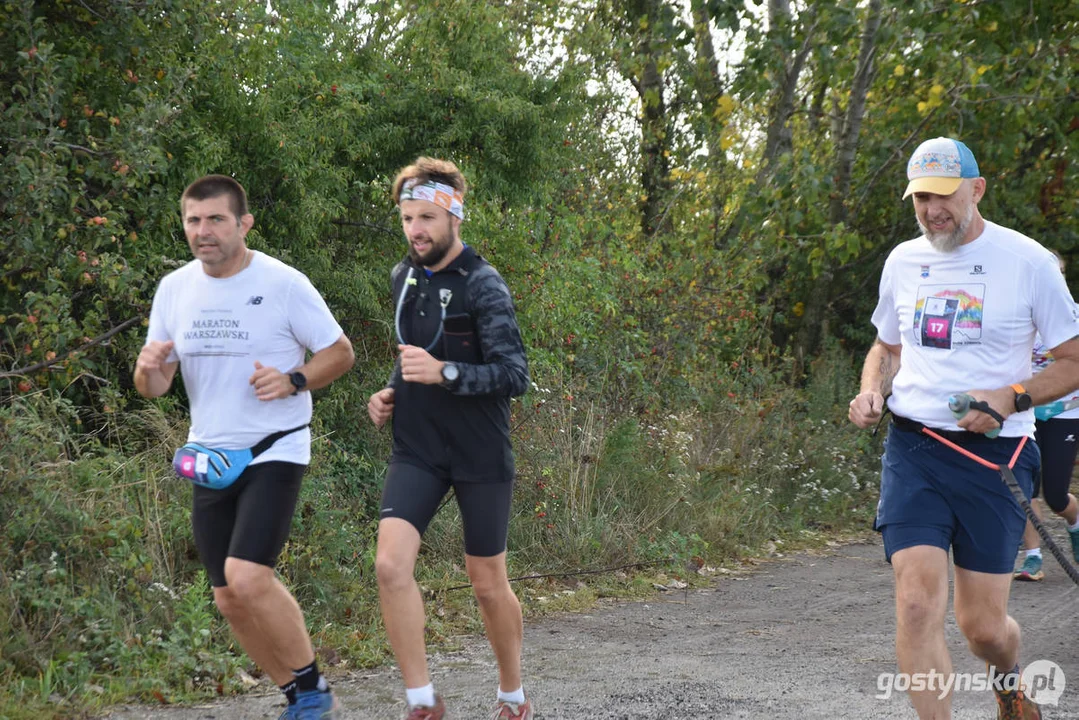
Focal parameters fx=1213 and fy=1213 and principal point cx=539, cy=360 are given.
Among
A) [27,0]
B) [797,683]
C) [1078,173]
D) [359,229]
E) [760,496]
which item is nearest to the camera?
[797,683]

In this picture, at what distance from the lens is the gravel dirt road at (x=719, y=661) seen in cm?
571

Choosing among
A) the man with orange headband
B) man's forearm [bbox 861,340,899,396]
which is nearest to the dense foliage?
the man with orange headband

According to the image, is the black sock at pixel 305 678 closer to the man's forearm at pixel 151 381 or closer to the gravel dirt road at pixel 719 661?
the gravel dirt road at pixel 719 661

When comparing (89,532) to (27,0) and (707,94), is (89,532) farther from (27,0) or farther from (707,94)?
(707,94)

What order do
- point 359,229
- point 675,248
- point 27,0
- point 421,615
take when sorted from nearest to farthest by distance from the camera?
point 421,615
point 27,0
point 359,229
point 675,248

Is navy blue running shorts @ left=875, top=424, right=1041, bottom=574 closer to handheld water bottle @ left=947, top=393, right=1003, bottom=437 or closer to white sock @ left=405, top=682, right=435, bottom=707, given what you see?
handheld water bottle @ left=947, top=393, right=1003, bottom=437

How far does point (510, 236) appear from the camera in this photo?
32.0 ft

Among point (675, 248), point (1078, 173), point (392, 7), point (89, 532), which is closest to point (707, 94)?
point (675, 248)

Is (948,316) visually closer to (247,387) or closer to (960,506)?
(960,506)

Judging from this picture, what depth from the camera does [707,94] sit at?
1638 centimetres

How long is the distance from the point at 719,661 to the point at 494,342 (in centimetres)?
287

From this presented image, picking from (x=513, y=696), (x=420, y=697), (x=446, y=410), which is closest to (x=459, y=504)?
(x=446, y=410)

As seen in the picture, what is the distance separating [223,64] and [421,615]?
471 centimetres

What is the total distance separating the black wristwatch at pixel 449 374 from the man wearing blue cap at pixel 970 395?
62.5 inches
